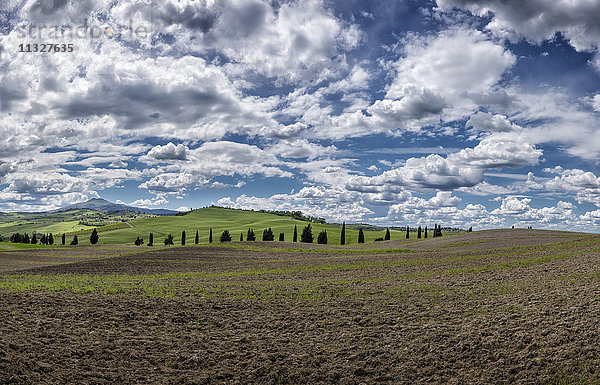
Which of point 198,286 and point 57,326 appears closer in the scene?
point 57,326

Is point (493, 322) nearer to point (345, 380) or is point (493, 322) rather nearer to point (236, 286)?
point (345, 380)

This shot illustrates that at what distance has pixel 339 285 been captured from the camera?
2578cm

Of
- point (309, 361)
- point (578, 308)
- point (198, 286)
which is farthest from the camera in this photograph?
point (198, 286)

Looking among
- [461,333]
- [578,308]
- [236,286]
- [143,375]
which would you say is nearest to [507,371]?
[461,333]

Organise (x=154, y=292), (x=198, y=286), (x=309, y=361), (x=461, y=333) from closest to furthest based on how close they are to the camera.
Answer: (x=309, y=361) → (x=461, y=333) → (x=154, y=292) → (x=198, y=286)

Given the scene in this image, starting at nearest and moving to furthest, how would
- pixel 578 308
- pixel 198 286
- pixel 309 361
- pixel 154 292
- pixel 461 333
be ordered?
pixel 309 361 < pixel 461 333 < pixel 578 308 < pixel 154 292 < pixel 198 286

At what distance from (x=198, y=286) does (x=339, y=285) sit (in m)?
9.24

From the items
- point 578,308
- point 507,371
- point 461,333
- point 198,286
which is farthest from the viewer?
point 198,286

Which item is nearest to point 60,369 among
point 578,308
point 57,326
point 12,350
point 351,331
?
point 12,350

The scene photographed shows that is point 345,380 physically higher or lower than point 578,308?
lower

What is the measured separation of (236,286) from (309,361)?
13.2 metres

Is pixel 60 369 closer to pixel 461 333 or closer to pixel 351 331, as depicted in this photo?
pixel 351 331

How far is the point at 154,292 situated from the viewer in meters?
22.8

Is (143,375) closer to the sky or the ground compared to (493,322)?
closer to the ground
